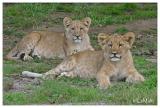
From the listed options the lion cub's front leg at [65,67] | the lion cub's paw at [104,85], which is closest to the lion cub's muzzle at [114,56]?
the lion cub's paw at [104,85]

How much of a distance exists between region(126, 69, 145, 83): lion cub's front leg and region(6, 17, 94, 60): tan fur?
6.52ft

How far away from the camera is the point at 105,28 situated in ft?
42.7

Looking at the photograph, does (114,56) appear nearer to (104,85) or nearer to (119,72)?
(119,72)

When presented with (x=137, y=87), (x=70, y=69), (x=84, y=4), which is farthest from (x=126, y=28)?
(x=137, y=87)

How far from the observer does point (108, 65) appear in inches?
349

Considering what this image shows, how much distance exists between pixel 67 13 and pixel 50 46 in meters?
3.26

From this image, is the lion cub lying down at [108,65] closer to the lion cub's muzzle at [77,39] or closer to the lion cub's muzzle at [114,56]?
the lion cub's muzzle at [114,56]

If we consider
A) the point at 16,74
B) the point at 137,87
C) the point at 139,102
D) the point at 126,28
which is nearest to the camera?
the point at 139,102

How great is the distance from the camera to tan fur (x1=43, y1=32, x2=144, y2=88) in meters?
8.70

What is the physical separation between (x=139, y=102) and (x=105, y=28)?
219 inches

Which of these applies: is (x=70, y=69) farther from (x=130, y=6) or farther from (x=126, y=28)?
(x=130, y=6)

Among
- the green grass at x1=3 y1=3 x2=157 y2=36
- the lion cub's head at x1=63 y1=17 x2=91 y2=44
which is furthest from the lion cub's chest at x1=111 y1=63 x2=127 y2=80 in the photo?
the green grass at x1=3 y1=3 x2=157 y2=36

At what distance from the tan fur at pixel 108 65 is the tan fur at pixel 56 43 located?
4.85 ft

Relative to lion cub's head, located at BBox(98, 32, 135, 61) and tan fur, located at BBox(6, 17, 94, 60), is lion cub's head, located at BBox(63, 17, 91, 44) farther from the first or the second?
lion cub's head, located at BBox(98, 32, 135, 61)
